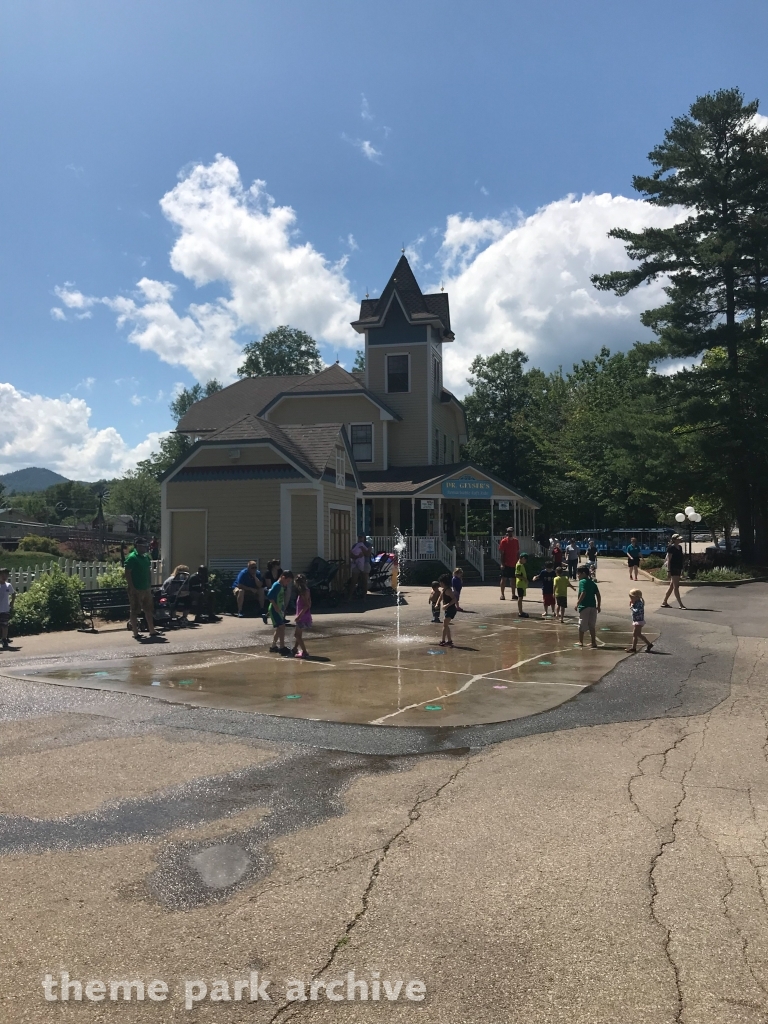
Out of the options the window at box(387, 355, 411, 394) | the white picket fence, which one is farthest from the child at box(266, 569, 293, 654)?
the window at box(387, 355, 411, 394)

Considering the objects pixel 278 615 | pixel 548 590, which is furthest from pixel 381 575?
pixel 278 615

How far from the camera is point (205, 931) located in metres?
4.14

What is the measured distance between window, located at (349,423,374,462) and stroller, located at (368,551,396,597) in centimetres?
1209

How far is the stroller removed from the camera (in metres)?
25.1

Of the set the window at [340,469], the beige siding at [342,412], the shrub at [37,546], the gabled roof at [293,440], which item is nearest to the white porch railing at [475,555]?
the window at [340,469]

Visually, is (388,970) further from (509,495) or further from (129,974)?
(509,495)

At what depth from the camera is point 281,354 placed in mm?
76438

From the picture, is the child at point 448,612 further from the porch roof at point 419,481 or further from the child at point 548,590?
the porch roof at point 419,481

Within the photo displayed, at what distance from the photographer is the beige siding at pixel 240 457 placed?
23.4 m

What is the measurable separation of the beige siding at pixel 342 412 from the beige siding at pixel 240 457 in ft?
44.3

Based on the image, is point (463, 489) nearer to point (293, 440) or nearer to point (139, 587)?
point (293, 440)

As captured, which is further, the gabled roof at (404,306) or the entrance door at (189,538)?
the gabled roof at (404,306)

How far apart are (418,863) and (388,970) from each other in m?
1.22

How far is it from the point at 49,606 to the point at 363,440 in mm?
21608
